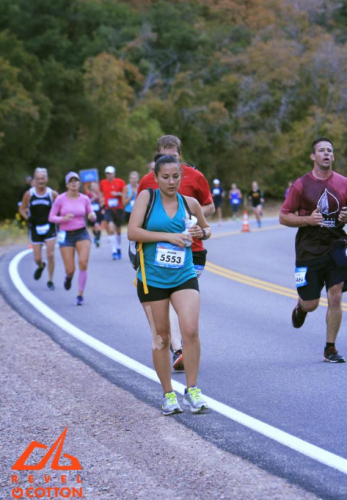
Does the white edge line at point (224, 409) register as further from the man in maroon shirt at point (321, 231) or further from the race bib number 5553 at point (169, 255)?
the man in maroon shirt at point (321, 231)

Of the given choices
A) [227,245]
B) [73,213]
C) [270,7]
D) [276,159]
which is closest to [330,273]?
[73,213]

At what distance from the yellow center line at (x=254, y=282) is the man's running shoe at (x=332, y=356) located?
4292 mm

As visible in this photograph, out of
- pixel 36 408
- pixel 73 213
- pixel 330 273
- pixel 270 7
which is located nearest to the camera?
pixel 36 408

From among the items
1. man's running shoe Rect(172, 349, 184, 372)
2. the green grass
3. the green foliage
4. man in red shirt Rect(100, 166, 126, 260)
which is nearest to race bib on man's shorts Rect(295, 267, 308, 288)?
man's running shoe Rect(172, 349, 184, 372)

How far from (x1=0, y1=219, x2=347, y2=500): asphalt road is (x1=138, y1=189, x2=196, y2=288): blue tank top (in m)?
0.95

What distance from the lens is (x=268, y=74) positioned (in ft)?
221

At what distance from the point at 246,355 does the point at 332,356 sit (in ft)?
3.10

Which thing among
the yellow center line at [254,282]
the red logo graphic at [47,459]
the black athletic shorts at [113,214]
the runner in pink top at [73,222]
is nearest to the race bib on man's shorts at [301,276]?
the red logo graphic at [47,459]

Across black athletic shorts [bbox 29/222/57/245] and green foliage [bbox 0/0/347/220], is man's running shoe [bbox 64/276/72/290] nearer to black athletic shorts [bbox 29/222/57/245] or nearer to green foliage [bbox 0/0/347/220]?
black athletic shorts [bbox 29/222/57/245]

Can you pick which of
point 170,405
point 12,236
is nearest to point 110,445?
point 170,405

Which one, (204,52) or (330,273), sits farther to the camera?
(204,52)

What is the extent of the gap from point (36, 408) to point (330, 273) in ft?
10.1

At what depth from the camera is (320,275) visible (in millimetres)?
8914

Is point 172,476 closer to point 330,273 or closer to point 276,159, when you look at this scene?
point 330,273
